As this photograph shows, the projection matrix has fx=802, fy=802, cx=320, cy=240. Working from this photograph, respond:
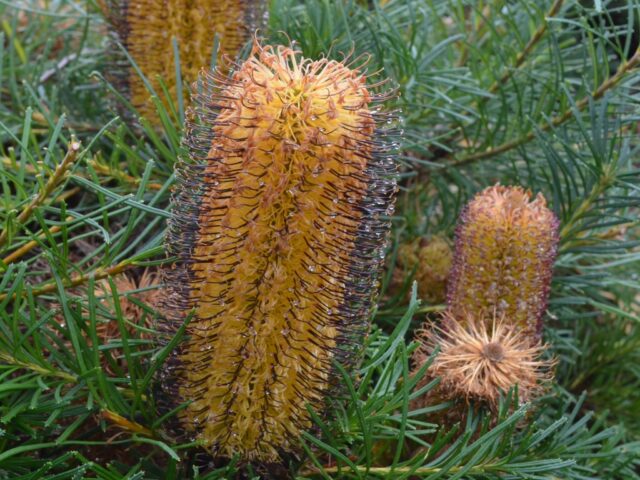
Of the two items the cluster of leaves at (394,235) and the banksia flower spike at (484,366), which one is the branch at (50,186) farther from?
the banksia flower spike at (484,366)

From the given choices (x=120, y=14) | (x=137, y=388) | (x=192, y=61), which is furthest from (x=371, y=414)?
(x=120, y=14)

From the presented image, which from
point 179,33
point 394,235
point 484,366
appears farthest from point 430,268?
point 179,33

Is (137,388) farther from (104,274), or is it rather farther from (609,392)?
(609,392)

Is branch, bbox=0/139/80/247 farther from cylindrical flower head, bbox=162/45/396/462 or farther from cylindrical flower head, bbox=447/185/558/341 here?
cylindrical flower head, bbox=447/185/558/341

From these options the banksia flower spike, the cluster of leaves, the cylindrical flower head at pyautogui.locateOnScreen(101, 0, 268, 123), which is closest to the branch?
the cluster of leaves

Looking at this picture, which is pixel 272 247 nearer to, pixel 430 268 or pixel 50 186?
pixel 50 186
